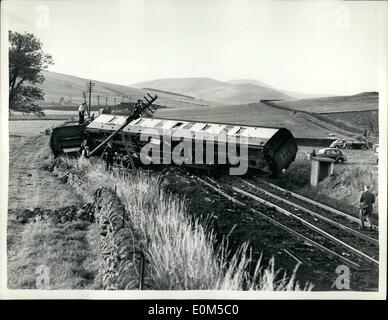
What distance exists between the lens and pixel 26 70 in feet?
24.6

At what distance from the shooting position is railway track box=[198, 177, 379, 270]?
6.92m

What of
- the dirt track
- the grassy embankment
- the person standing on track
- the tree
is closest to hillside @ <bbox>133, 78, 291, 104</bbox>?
the person standing on track

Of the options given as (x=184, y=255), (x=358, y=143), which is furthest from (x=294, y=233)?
(x=358, y=143)

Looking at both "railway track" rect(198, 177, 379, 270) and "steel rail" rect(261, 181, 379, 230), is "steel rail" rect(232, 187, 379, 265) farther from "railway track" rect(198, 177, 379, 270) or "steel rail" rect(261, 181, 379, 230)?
"steel rail" rect(261, 181, 379, 230)

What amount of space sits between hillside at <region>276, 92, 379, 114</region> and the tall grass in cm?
279

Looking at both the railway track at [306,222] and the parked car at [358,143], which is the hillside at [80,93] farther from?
the parked car at [358,143]

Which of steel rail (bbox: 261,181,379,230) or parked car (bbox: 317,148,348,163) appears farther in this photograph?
parked car (bbox: 317,148,348,163)

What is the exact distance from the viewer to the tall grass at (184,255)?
6.42 metres

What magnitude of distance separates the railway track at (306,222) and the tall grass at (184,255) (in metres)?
0.65

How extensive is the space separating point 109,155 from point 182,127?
1457 mm
